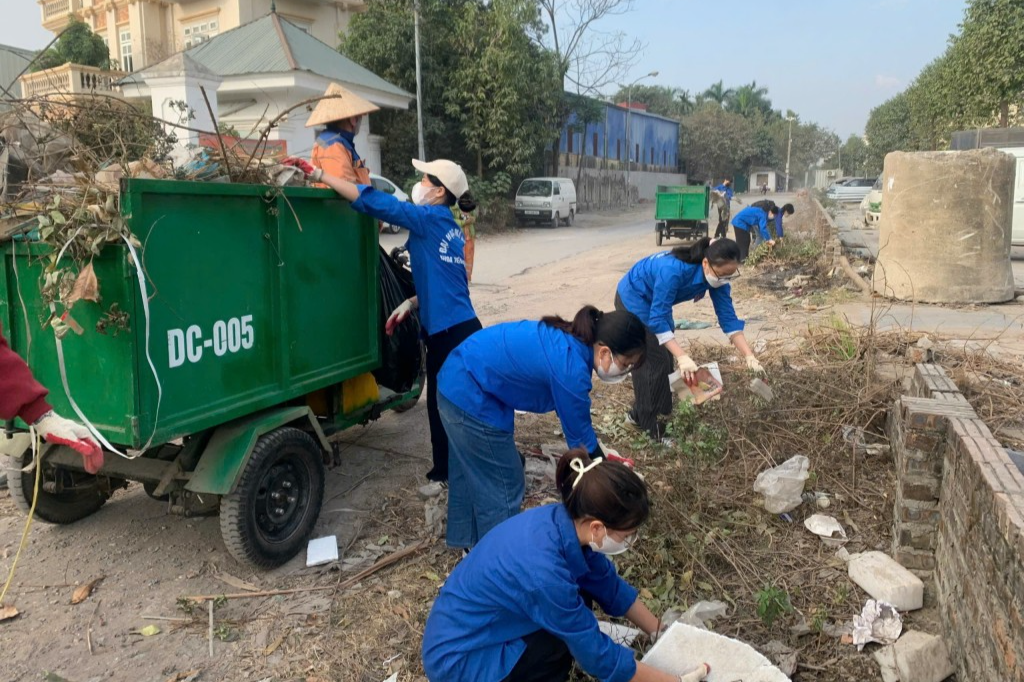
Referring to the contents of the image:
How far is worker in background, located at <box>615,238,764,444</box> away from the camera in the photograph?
182 inches

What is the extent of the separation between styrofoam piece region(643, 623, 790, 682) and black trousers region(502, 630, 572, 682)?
0.31m

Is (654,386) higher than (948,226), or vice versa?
(948,226)

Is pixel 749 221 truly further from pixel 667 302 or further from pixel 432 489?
pixel 432 489

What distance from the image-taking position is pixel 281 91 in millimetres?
18516

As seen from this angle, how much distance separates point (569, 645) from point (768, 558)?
1.73 meters

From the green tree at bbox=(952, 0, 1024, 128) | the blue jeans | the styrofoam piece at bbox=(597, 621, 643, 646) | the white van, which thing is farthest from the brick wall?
the white van

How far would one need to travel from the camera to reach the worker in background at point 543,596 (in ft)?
7.40

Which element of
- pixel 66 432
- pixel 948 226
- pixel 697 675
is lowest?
pixel 697 675

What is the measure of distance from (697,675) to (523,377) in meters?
1.24

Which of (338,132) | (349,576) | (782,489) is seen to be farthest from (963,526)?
(338,132)

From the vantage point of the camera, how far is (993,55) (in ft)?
61.8

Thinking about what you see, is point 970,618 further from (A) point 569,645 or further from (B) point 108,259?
(B) point 108,259

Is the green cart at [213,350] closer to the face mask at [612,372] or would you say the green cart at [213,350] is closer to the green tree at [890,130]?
the face mask at [612,372]

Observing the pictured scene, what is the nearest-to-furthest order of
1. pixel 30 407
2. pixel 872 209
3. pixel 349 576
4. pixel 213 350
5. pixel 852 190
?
pixel 30 407
pixel 213 350
pixel 349 576
pixel 872 209
pixel 852 190
